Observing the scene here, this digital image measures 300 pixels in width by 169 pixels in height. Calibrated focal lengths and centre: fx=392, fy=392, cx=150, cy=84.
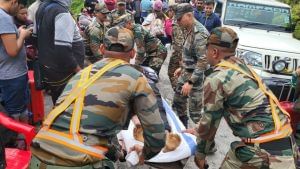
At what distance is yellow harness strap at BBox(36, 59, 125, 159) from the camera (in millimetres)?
2297

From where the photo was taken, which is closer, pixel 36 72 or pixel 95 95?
pixel 95 95

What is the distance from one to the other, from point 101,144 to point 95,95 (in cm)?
30

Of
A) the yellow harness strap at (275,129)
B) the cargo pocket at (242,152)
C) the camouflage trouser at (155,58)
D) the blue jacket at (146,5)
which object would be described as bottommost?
the blue jacket at (146,5)

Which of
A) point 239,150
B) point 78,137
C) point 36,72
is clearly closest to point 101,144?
point 78,137

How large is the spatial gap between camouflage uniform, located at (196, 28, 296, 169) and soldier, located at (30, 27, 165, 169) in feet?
1.85

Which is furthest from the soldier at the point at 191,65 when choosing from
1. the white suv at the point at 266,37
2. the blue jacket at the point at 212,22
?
the blue jacket at the point at 212,22

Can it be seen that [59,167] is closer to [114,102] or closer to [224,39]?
[114,102]

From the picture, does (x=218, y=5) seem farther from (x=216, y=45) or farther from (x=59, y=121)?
(x=59, y=121)

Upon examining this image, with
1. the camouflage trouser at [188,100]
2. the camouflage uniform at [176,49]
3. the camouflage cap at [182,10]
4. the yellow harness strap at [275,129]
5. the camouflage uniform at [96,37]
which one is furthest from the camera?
the camouflage uniform at [176,49]

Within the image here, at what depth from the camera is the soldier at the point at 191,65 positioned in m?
4.74

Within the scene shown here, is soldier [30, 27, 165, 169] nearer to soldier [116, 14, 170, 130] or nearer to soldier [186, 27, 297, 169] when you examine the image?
soldier [186, 27, 297, 169]

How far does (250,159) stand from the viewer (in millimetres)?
2756

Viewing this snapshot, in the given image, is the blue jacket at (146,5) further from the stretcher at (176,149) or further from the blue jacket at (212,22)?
the stretcher at (176,149)

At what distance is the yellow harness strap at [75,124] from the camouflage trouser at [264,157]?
3.32 feet
